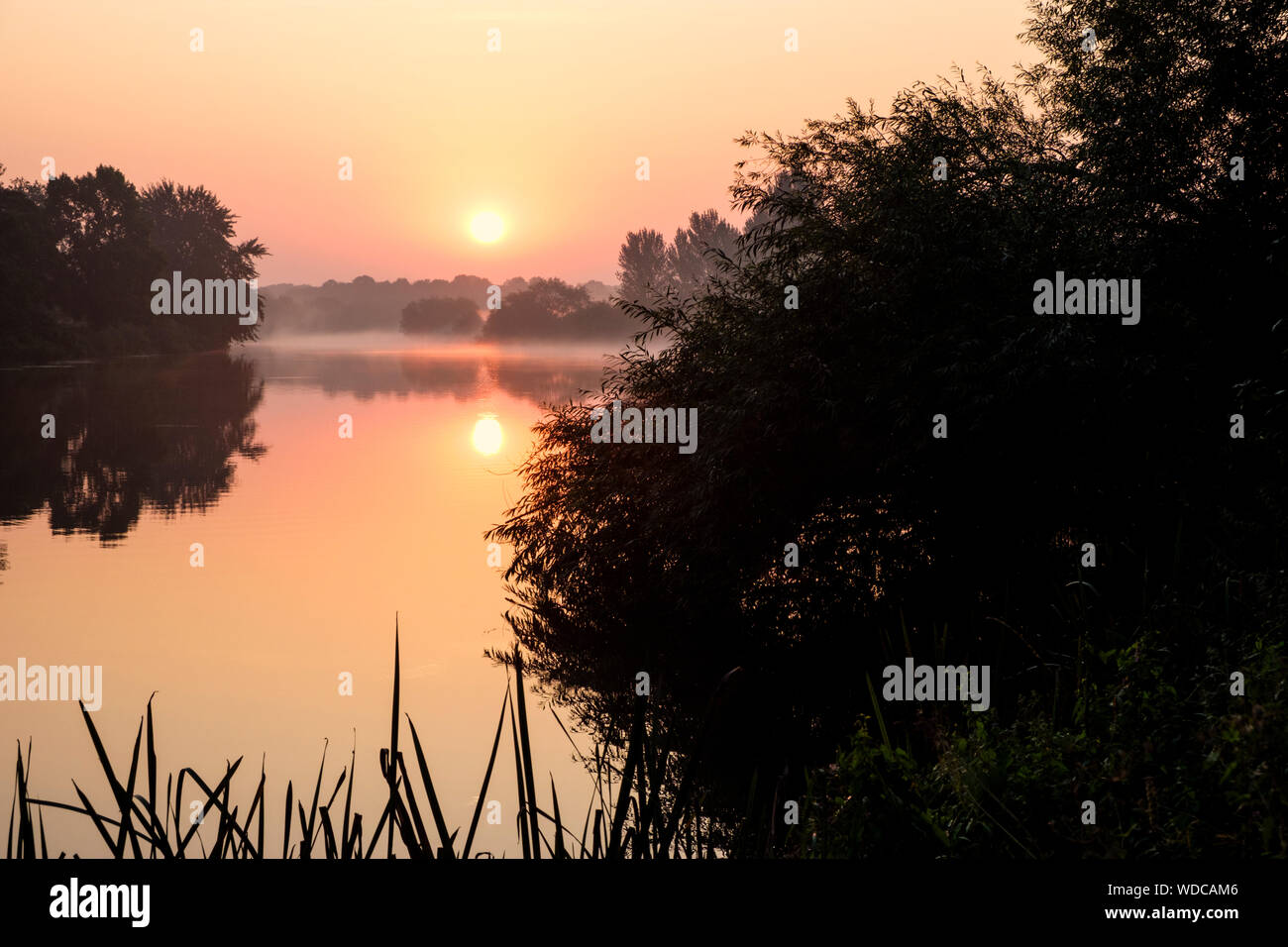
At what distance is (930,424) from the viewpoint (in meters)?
15.3

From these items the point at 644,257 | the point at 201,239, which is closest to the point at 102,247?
the point at 201,239

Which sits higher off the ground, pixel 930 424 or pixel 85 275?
pixel 85 275

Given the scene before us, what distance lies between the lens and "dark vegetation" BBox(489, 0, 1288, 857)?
13.3 metres

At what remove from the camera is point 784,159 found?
754 inches

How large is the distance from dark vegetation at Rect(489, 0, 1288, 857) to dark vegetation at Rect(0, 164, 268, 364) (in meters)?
61.5

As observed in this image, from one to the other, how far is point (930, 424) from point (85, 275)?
261 ft

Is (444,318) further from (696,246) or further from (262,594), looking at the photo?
(262,594)

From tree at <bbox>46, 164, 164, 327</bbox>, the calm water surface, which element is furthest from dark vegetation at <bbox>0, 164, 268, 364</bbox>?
the calm water surface

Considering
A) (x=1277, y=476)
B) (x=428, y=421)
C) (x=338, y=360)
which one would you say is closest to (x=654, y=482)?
(x=1277, y=476)

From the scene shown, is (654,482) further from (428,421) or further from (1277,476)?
(428,421)

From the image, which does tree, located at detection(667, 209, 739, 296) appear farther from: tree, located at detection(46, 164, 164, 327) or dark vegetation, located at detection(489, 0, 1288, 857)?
dark vegetation, located at detection(489, 0, 1288, 857)

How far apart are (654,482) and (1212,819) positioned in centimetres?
1190
